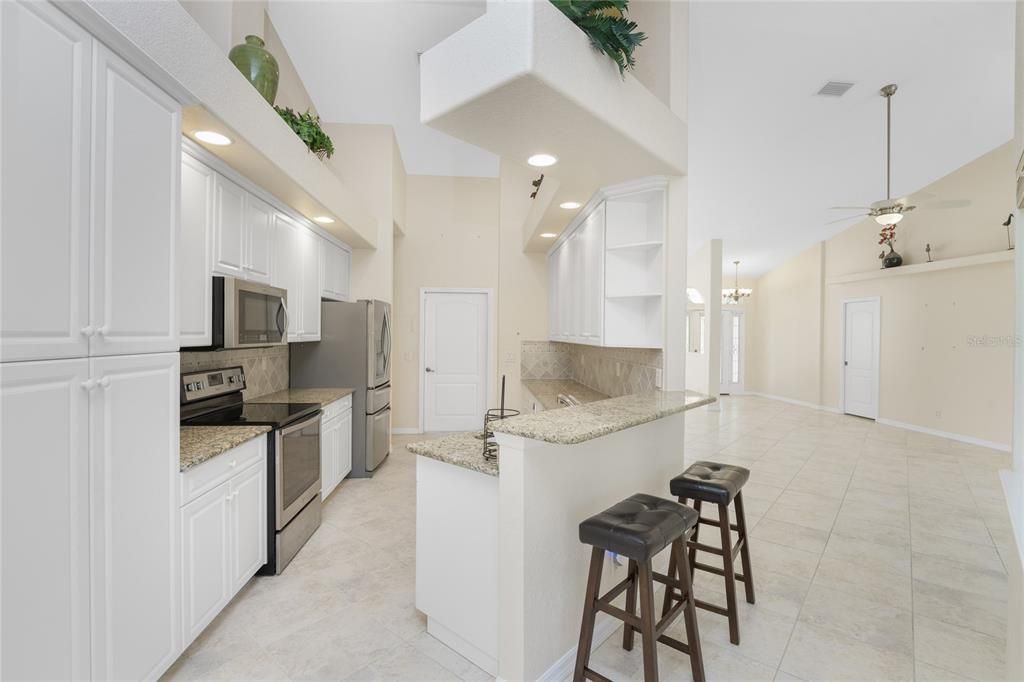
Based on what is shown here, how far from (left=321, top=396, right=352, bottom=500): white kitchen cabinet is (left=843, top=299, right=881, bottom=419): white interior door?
8348 mm

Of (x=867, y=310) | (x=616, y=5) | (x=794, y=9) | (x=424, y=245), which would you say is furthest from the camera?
(x=867, y=310)

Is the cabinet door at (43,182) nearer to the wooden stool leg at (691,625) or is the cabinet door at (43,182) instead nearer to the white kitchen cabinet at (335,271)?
the wooden stool leg at (691,625)

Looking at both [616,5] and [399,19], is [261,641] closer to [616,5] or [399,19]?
[616,5]

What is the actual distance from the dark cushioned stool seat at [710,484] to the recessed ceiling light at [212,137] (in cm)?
283

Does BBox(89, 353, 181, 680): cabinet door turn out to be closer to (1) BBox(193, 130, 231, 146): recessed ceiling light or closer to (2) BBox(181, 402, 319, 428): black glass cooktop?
(2) BBox(181, 402, 319, 428): black glass cooktop

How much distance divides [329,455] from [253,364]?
960 millimetres

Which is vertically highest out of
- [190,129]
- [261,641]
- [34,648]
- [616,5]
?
[616,5]

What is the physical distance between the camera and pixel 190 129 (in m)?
2.15

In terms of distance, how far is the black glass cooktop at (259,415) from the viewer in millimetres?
2592

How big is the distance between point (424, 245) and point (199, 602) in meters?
4.95

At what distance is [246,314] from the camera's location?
2.67 metres

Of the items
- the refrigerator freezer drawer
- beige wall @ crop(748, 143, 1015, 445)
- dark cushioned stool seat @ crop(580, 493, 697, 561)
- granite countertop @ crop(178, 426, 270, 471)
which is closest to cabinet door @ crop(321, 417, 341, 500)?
the refrigerator freezer drawer

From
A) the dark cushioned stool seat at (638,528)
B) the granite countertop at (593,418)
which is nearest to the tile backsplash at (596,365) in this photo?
the granite countertop at (593,418)

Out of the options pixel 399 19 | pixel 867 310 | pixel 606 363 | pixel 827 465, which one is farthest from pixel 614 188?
pixel 867 310
